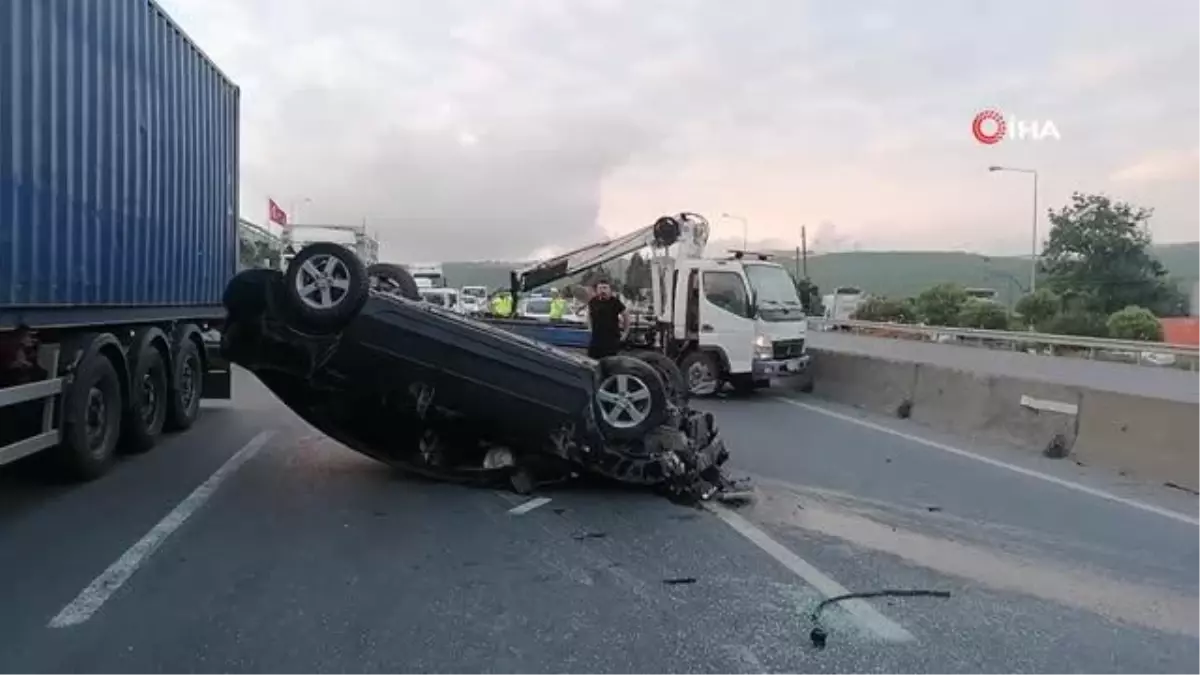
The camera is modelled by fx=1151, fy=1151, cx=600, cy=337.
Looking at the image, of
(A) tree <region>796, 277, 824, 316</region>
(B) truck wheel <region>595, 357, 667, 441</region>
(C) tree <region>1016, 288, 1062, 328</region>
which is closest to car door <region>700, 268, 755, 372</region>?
(A) tree <region>796, 277, 824, 316</region>

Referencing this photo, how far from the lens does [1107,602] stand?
19.9 ft

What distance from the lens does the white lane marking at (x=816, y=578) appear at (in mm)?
5473

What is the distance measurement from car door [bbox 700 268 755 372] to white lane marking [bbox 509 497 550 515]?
9336 millimetres

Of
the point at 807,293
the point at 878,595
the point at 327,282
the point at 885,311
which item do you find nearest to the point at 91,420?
the point at 327,282

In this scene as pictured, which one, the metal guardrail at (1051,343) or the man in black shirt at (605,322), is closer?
the man in black shirt at (605,322)

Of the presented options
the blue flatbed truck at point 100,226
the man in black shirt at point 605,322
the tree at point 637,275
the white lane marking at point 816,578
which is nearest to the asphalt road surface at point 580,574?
the white lane marking at point 816,578

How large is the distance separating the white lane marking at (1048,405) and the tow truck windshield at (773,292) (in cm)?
593

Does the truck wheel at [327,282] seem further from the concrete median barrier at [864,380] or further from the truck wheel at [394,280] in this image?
the concrete median barrier at [864,380]

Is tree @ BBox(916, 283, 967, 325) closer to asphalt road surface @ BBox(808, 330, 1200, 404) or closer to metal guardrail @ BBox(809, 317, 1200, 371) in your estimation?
metal guardrail @ BBox(809, 317, 1200, 371)

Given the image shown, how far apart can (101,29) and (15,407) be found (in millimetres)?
3122

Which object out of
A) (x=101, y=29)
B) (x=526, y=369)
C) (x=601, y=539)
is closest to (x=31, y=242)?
(x=101, y=29)

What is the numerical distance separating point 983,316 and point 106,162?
144ft

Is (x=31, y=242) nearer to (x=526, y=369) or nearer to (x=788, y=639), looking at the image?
(x=526, y=369)

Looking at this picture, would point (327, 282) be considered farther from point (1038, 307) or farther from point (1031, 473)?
point (1038, 307)
